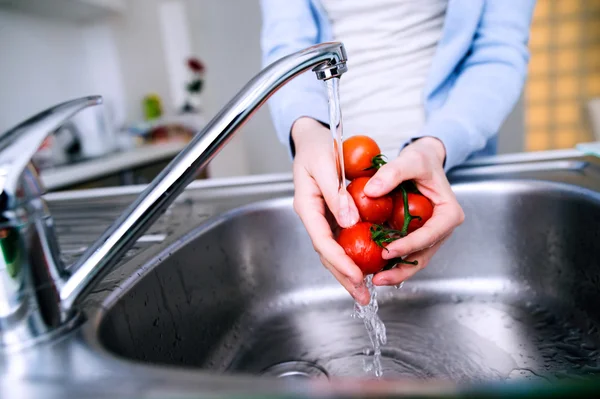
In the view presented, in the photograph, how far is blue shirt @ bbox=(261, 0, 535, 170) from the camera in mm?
691

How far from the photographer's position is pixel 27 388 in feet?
0.97

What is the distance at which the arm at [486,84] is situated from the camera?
66cm

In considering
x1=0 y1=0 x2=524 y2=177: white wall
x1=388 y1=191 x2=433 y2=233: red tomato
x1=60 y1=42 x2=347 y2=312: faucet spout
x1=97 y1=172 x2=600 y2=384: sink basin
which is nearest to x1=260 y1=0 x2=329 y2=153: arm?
x1=97 y1=172 x2=600 y2=384: sink basin

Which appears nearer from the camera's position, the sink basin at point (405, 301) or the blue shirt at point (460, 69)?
the sink basin at point (405, 301)

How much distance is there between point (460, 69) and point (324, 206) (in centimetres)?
49

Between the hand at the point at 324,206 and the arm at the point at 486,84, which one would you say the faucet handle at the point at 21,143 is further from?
the arm at the point at 486,84

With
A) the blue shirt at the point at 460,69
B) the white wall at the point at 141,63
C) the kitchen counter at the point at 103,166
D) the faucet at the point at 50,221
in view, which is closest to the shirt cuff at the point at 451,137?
the blue shirt at the point at 460,69

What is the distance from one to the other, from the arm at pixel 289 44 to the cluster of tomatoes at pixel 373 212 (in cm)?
20

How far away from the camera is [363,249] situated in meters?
0.47

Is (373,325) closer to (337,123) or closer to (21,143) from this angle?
(337,123)

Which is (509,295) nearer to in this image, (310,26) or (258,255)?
(258,255)

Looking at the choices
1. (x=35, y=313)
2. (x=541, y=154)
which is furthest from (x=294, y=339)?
(x=541, y=154)

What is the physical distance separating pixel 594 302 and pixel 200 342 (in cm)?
51

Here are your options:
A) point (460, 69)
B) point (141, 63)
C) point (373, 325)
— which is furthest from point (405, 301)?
point (141, 63)
